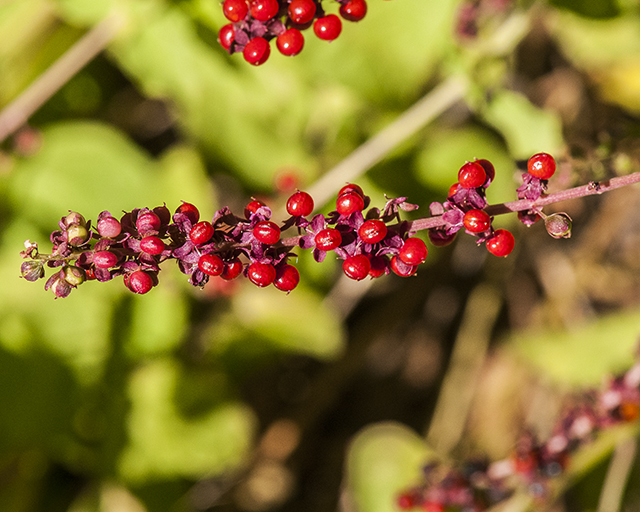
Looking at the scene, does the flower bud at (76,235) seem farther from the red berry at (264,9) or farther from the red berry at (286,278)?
the red berry at (264,9)

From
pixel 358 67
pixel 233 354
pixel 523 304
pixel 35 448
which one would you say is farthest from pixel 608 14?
pixel 35 448

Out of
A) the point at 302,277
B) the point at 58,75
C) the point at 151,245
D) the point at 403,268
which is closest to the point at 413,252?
the point at 403,268

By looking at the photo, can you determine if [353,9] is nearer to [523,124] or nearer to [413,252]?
[413,252]

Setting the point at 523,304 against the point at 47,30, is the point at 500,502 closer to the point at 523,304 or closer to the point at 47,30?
the point at 523,304

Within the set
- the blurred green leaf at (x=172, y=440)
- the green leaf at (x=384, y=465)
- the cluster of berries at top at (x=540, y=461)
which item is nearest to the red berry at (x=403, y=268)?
the cluster of berries at top at (x=540, y=461)

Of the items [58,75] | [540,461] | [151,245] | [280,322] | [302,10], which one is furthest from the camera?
[58,75]
